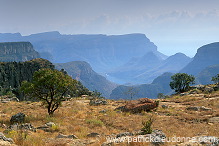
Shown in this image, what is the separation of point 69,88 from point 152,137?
16.6 metres

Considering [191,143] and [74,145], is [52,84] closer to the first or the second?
[74,145]

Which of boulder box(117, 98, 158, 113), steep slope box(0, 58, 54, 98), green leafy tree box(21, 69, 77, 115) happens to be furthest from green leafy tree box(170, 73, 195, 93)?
steep slope box(0, 58, 54, 98)

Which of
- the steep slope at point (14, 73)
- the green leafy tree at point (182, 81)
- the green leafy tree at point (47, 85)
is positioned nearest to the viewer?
the green leafy tree at point (47, 85)

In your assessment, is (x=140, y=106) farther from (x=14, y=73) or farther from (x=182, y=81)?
(x=14, y=73)

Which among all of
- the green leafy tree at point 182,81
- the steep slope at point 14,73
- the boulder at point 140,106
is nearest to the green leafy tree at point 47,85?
the boulder at point 140,106

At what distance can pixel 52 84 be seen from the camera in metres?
22.5

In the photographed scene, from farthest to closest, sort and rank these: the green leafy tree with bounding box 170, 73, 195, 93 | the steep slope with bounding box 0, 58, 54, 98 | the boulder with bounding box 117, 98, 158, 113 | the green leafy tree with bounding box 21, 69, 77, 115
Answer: the steep slope with bounding box 0, 58, 54, 98
the green leafy tree with bounding box 170, 73, 195, 93
the boulder with bounding box 117, 98, 158, 113
the green leafy tree with bounding box 21, 69, 77, 115

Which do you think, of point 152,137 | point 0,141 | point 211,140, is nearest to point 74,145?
point 0,141

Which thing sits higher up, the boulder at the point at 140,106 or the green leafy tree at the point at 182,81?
the green leafy tree at the point at 182,81

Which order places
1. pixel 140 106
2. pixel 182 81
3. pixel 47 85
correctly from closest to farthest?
pixel 47 85 → pixel 140 106 → pixel 182 81

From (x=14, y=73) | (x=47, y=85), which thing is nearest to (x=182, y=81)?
(x=47, y=85)

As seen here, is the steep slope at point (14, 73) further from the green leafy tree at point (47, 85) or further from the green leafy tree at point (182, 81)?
the green leafy tree at point (47, 85)

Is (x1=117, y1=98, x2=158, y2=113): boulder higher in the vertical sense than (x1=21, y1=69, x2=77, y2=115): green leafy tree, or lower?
lower

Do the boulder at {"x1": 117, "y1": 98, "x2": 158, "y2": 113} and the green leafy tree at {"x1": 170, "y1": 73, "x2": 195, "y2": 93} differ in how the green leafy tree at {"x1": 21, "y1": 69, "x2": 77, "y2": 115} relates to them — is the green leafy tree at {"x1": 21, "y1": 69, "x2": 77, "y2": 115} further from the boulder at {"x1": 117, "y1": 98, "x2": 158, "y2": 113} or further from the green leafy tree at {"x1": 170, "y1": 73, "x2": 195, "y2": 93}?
the green leafy tree at {"x1": 170, "y1": 73, "x2": 195, "y2": 93}
